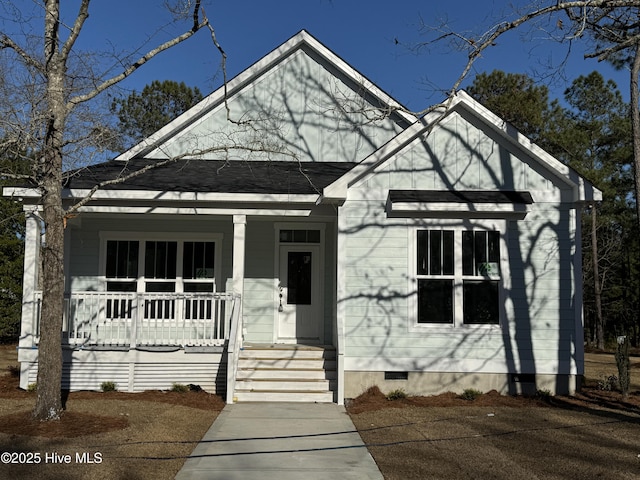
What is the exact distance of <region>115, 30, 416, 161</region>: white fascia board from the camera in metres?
12.9

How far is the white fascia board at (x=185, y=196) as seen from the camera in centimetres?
1052

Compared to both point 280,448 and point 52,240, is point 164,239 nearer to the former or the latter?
point 52,240

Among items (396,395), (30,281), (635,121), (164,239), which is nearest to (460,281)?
(396,395)

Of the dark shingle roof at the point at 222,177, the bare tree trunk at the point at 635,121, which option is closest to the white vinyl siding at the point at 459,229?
the bare tree trunk at the point at 635,121

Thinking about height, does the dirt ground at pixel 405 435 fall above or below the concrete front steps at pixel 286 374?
below

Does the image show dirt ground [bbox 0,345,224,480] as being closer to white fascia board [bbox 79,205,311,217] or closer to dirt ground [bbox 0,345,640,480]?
dirt ground [bbox 0,345,640,480]

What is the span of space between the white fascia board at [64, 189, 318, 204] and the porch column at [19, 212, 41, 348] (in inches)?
36.4

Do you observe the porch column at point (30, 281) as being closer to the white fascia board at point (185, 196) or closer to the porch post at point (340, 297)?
the white fascia board at point (185, 196)

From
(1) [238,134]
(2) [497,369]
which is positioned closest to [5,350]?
(1) [238,134]

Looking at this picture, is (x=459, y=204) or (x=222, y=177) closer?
(x=459, y=204)

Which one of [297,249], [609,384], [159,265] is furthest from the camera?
[297,249]

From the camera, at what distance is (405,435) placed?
752 centimetres

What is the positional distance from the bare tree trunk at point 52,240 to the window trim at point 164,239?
4.07 meters

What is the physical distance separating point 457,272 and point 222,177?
478 centimetres
